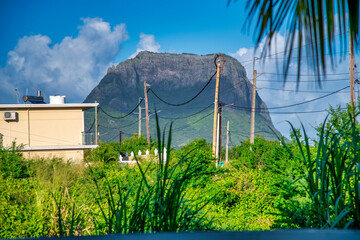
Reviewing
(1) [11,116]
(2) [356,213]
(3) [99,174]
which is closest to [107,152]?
(1) [11,116]

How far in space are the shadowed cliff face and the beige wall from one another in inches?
5147

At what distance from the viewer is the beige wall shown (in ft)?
95.3

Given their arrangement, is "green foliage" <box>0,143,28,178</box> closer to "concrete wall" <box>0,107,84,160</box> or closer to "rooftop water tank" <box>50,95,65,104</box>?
"concrete wall" <box>0,107,84,160</box>

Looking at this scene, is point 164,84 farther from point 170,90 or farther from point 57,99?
point 57,99

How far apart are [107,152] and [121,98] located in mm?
144626

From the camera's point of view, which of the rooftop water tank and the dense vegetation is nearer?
the dense vegetation

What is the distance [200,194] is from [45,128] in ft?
84.3

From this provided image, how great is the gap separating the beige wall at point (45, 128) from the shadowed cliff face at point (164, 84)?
13073cm

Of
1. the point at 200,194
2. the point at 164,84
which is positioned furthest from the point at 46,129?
the point at 164,84

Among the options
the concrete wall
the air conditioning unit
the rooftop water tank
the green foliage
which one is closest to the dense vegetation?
the green foliage

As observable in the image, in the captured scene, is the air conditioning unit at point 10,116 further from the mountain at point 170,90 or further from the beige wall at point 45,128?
the mountain at point 170,90

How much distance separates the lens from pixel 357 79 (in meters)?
24.3

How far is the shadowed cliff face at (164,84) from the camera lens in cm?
17038

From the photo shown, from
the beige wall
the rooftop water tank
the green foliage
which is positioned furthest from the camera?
the rooftop water tank
